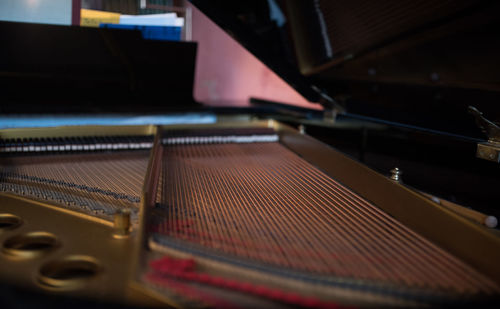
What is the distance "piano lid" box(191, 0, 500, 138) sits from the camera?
1881 millimetres

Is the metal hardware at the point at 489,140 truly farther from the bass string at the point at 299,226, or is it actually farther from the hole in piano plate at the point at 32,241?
the hole in piano plate at the point at 32,241

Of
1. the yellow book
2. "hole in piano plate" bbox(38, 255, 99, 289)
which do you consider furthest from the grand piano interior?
the yellow book

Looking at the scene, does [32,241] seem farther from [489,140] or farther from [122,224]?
[489,140]

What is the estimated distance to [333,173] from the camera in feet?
6.07

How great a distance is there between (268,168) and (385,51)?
100 cm

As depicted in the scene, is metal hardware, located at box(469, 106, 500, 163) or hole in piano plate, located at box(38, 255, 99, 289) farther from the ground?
metal hardware, located at box(469, 106, 500, 163)

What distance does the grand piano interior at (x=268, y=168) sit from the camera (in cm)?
100

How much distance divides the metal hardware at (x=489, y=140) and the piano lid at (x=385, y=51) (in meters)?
0.15

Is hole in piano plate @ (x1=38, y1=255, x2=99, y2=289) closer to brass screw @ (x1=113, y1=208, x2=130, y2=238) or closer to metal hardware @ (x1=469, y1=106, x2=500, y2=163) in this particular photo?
brass screw @ (x1=113, y1=208, x2=130, y2=238)

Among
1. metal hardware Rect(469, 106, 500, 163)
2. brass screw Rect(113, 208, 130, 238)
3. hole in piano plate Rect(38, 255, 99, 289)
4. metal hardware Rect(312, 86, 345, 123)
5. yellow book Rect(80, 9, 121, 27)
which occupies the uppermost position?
yellow book Rect(80, 9, 121, 27)

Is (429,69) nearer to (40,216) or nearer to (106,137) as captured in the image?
(106,137)

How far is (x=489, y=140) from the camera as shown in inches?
59.6

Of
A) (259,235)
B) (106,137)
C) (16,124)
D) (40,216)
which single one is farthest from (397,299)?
(16,124)

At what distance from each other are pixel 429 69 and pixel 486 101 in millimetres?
484
